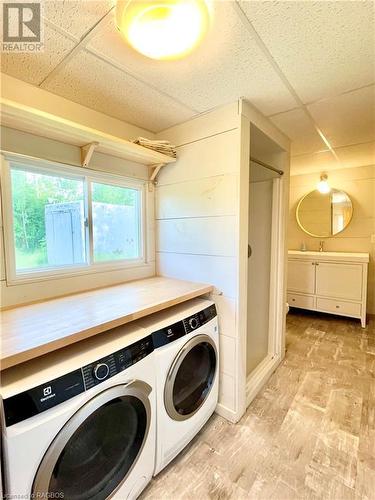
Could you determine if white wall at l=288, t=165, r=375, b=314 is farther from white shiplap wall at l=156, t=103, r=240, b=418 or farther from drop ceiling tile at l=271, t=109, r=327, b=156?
white shiplap wall at l=156, t=103, r=240, b=418

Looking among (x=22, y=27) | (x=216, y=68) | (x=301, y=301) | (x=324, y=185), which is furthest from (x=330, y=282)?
(x=22, y=27)

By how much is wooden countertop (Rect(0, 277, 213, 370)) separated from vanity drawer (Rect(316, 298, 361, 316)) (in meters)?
2.45

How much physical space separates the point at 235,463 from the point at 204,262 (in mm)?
1213

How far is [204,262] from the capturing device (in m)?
1.76

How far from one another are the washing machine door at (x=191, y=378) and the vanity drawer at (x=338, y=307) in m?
2.45

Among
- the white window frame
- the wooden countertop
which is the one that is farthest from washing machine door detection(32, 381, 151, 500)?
the white window frame

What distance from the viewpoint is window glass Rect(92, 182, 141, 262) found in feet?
5.78

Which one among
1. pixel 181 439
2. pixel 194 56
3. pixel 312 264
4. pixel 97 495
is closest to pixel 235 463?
pixel 181 439

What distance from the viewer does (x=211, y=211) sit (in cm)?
169

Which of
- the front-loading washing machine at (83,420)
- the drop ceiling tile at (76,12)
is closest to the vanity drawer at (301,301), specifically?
the front-loading washing machine at (83,420)

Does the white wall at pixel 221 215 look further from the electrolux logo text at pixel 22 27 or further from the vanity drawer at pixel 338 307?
the vanity drawer at pixel 338 307

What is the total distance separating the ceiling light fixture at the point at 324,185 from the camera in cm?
357

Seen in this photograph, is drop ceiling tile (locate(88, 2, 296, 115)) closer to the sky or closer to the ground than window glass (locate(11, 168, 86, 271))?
closer to the sky

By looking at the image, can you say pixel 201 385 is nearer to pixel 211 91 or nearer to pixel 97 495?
pixel 97 495
